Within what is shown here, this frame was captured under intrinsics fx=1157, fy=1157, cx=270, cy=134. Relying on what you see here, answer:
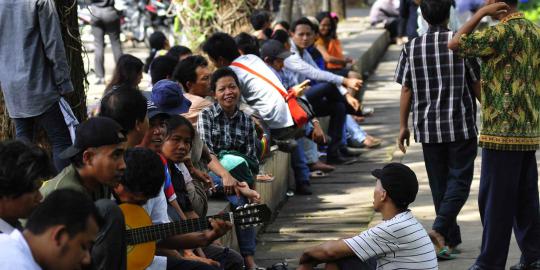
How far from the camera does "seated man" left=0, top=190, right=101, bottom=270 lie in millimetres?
3448

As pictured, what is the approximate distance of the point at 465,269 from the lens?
7.28 meters

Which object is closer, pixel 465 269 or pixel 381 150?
pixel 465 269

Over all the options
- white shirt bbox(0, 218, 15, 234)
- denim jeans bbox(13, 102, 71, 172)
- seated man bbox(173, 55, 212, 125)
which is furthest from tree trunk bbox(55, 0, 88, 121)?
white shirt bbox(0, 218, 15, 234)

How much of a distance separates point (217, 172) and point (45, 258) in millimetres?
3985

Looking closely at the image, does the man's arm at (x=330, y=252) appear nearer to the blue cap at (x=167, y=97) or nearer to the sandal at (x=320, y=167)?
the blue cap at (x=167, y=97)

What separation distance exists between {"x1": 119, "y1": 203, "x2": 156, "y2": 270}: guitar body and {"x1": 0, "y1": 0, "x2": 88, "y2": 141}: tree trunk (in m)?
1.92

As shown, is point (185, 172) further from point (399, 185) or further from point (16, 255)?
point (16, 255)

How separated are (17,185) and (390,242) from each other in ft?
7.36

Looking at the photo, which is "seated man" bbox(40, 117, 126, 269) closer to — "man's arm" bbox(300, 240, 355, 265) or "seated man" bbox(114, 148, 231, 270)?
"seated man" bbox(114, 148, 231, 270)

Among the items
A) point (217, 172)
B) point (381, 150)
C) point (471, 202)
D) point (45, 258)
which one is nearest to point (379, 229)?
point (217, 172)

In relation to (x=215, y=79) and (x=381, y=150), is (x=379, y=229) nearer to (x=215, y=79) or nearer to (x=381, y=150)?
(x=215, y=79)

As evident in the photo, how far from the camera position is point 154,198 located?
18.5ft

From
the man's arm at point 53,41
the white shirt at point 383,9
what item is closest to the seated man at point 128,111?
the man's arm at point 53,41

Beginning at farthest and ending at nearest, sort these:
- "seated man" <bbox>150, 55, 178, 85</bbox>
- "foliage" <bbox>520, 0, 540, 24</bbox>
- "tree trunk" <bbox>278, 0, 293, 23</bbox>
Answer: "foliage" <bbox>520, 0, 540, 24</bbox>
"tree trunk" <bbox>278, 0, 293, 23</bbox>
"seated man" <bbox>150, 55, 178, 85</bbox>
